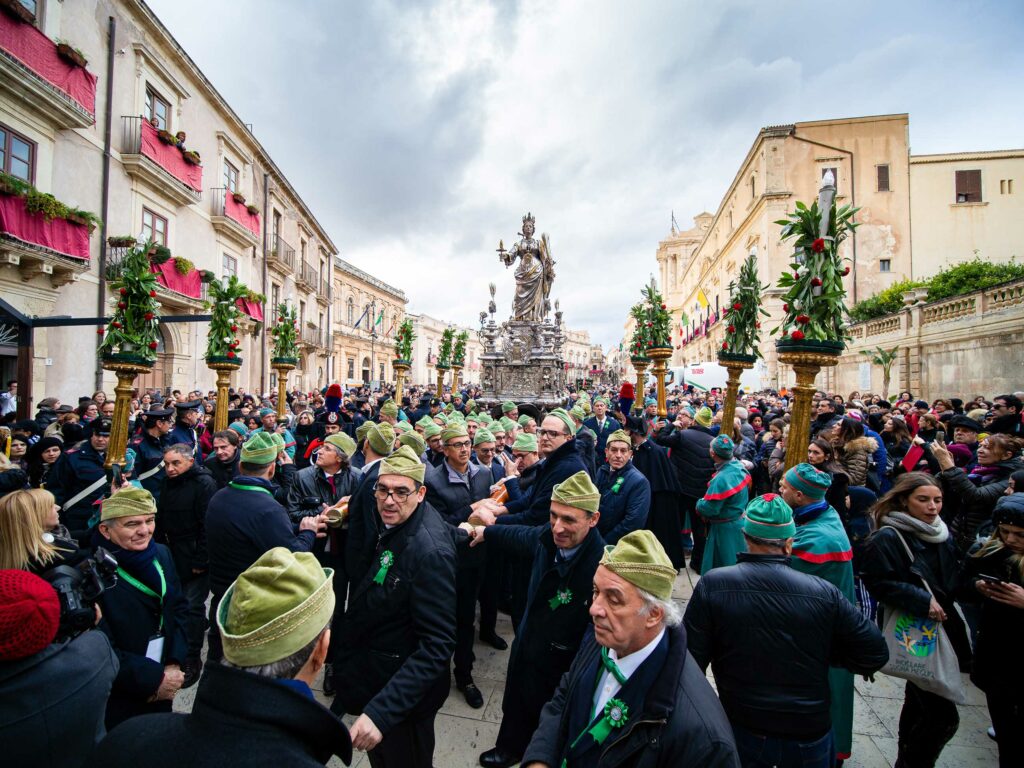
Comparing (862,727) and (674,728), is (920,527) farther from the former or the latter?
(674,728)

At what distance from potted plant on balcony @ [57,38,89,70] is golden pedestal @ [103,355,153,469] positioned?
37.6ft

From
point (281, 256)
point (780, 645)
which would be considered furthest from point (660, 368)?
point (281, 256)

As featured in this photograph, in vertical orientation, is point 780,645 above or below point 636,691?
below

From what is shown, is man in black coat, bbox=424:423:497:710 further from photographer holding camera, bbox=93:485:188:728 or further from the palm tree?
the palm tree

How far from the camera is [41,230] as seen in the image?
36.3ft

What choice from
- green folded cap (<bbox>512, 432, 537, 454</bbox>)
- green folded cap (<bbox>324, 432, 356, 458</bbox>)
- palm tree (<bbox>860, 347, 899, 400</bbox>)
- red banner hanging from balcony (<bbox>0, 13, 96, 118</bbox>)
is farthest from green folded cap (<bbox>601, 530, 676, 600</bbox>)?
palm tree (<bbox>860, 347, 899, 400</bbox>)

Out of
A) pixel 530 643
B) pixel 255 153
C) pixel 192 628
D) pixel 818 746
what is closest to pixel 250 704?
pixel 530 643

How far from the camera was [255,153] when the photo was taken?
23.9 m

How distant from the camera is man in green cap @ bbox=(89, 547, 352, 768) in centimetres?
123

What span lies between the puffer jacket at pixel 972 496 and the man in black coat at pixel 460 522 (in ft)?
13.1

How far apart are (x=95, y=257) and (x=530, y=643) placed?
1656 centimetres

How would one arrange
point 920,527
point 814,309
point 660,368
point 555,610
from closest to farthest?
1. point 555,610
2. point 920,527
3. point 814,309
4. point 660,368

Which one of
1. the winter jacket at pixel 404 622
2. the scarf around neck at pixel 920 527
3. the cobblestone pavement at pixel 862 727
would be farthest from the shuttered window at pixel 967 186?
the winter jacket at pixel 404 622

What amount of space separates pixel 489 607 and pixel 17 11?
1549 centimetres
